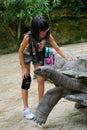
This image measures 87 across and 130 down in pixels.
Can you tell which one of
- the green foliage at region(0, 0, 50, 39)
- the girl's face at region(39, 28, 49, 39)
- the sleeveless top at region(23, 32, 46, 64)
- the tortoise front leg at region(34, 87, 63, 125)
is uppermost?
the girl's face at region(39, 28, 49, 39)

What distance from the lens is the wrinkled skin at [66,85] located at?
3152 mm

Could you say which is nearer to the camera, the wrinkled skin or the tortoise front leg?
the wrinkled skin

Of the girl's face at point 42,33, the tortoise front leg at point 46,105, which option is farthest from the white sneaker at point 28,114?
the girl's face at point 42,33

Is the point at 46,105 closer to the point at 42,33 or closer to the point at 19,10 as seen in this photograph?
the point at 42,33

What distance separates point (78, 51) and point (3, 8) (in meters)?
2.26

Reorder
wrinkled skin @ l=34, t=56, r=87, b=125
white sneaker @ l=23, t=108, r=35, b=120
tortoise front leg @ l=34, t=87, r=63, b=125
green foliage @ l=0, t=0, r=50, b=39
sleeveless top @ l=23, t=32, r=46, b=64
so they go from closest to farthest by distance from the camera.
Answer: wrinkled skin @ l=34, t=56, r=87, b=125 < tortoise front leg @ l=34, t=87, r=63, b=125 < sleeveless top @ l=23, t=32, r=46, b=64 < white sneaker @ l=23, t=108, r=35, b=120 < green foliage @ l=0, t=0, r=50, b=39

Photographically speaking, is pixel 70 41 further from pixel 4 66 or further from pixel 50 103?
pixel 50 103

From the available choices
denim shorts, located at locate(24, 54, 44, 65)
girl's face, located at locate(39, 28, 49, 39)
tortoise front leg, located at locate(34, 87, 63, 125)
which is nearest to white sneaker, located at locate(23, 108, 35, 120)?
tortoise front leg, located at locate(34, 87, 63, 125)

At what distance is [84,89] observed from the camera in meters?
3.19

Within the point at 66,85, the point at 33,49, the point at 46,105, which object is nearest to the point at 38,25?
the point at 33,49

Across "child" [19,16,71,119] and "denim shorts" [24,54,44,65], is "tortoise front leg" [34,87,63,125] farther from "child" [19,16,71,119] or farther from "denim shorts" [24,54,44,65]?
"denim shorts" [24,54,44,65]

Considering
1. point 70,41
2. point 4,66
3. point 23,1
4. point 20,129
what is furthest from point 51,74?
point 70,41

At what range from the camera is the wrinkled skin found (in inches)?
124

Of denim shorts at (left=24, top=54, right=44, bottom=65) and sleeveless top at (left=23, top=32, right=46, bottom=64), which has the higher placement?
sleeveless top at (left=23, top=32, right=46, bottom=64)
